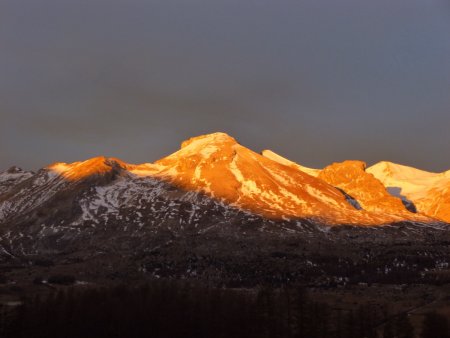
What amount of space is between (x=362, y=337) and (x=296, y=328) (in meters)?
17.6

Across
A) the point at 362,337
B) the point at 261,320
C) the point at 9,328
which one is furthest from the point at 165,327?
the point at 362,337

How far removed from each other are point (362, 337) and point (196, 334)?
145 feet

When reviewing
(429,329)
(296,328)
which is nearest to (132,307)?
(296,328)

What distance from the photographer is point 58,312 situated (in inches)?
7530

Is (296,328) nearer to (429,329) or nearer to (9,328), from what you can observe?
(429,329)

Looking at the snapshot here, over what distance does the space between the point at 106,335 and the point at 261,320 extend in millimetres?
42485

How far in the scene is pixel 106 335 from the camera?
187 meters

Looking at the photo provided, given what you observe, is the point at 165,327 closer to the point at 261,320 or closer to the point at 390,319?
the point at 261,320

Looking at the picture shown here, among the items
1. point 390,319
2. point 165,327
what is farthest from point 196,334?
point 390,319

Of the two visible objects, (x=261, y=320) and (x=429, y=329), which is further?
(x=261, y=320)

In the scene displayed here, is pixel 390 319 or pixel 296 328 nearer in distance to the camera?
pixel 296 328

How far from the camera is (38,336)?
586ft

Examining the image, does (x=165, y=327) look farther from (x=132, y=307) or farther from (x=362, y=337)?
(x=362, y=337)

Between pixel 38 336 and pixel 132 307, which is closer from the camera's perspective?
pixel 38 336
